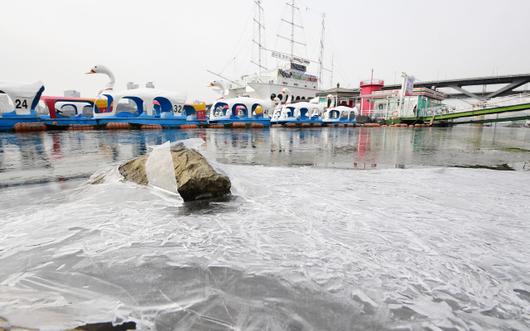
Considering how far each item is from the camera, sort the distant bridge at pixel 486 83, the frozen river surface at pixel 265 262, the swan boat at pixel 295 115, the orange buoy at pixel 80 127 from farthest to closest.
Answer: the distant bridge at pixel 486 83, the swan boat at pixel 295 115, the orange buoy at pixel 80 127, the frozen river surface at pixel 265 262

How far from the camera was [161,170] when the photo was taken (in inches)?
124

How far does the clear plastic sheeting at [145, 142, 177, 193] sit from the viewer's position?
2974 millimetres

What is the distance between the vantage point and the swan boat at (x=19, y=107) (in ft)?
45.7

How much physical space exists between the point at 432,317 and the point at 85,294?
1.67 m

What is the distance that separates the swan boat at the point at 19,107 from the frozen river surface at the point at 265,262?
15.8 metres

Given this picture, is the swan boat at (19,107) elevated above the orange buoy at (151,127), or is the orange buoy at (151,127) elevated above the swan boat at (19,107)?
the swan boat at (19,107)

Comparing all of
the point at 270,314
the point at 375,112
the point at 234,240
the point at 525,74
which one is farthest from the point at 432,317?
the point at 525,74

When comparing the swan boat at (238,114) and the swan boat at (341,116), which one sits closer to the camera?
the swan boat at (238,114)

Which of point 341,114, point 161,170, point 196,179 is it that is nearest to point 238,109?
point 341,114

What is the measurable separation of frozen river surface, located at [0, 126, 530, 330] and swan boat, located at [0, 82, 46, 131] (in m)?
15.8

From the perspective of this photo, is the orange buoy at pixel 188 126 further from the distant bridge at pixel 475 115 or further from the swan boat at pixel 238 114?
the distant bridge at pixel 475 115

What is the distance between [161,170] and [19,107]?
17.2 meters

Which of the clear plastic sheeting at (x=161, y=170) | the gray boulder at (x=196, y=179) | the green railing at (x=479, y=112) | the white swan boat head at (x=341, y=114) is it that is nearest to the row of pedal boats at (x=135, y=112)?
the white swan boat head at (x=341, y=114)

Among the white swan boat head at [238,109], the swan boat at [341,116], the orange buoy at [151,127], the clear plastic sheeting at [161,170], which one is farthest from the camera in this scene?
the swan boat at [341,116]
